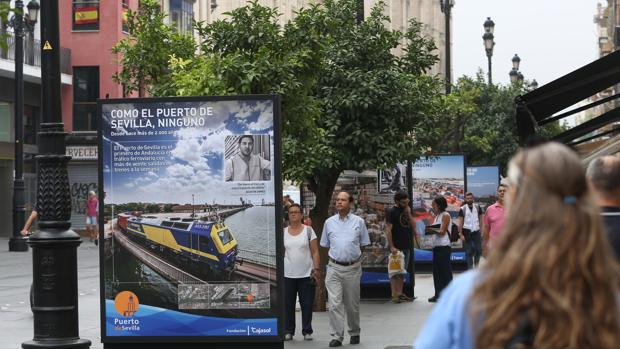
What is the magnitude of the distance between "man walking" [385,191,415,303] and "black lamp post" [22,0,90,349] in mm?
8246

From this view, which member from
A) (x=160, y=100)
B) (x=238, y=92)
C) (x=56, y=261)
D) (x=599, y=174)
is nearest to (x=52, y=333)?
(x=56, y=261)

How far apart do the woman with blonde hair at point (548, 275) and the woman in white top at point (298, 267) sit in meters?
10.4

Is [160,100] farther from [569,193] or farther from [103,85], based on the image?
[103,85]

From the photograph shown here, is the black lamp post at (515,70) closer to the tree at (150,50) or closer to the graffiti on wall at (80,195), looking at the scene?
the graffiti on wall at (80,195)

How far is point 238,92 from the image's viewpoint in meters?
12.7

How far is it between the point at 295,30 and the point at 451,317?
38.5 ft

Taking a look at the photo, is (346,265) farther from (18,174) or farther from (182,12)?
(182,12)

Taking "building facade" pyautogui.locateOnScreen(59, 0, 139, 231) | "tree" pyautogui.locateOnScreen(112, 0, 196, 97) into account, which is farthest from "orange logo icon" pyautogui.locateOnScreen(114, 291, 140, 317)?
"building facade" pyautogui.locateOnScreen(59, 0, 139, 231)

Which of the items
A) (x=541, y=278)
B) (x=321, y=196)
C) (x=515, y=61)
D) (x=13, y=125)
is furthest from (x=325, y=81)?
(x=515, y=61)

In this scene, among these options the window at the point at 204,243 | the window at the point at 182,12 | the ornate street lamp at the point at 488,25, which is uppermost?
the window at the point at 182,12

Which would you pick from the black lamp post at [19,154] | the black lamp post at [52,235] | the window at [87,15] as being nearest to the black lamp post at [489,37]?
the window at [87,15]

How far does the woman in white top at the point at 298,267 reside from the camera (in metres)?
13.2

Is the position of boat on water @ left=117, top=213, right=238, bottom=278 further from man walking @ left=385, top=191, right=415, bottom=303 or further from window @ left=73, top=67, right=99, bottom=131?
window @ left=73, top=67, right=99, bottom=131

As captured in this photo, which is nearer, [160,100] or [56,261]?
[56,261]
